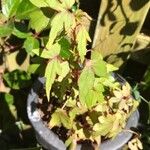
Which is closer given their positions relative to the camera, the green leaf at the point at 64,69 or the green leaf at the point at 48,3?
the green leaf at the point at 48,3

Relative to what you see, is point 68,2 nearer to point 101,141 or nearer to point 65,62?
point 65,62

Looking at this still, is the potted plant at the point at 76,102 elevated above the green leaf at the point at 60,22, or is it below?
below

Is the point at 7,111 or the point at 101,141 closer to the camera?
the point at 101,141

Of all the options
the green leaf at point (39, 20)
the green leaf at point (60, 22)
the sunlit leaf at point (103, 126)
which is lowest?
the sunlit leaf at point (103, 126)

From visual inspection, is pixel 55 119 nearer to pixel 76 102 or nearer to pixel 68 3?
pixel 76 102

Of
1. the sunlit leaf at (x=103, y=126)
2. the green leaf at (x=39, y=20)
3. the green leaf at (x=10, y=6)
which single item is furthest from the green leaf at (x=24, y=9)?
the sunlit leaf at (x=103, y=126)

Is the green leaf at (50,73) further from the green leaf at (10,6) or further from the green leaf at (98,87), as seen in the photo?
the green leaf at (10,6)

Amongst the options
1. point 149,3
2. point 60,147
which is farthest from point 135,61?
point 60,147

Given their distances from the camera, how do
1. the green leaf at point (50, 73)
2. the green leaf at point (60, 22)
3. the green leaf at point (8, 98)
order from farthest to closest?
the green leaf at point (8, 98)
the green leaf at point (50, 73)
the green leaf at point (60, 22)

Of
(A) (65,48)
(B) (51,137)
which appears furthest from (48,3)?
(B) (51,137)
